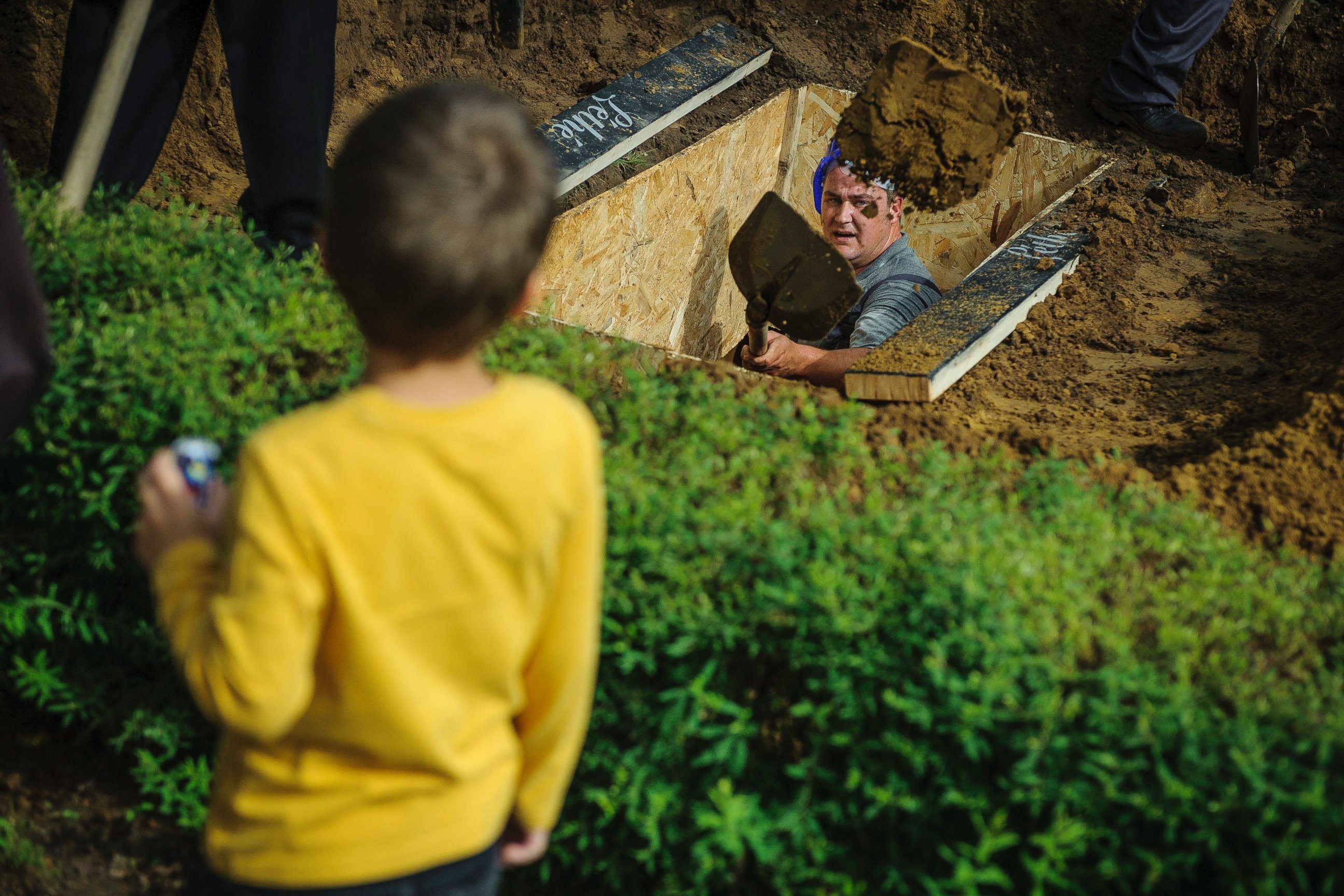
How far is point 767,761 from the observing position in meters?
1.86

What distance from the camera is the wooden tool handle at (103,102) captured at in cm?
279

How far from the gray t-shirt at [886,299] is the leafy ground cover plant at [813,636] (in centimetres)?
180

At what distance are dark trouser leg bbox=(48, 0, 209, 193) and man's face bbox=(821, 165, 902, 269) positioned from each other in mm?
2581

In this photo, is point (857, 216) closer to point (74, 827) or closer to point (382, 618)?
point (74, 827)

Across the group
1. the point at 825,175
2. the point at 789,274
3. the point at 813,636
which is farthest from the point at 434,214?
the point at 825,175

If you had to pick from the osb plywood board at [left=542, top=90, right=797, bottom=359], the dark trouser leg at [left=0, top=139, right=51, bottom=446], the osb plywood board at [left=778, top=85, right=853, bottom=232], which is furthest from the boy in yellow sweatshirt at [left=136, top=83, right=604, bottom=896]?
the osb plywood board at [left=778, top=85, right=853, bottom=232]

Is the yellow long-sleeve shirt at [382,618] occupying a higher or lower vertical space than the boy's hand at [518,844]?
higher

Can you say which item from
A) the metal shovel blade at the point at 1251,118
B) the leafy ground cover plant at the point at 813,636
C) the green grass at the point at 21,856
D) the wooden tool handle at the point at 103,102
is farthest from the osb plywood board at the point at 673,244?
the green grass at the point at 21,856

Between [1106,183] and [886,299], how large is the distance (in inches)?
43.7

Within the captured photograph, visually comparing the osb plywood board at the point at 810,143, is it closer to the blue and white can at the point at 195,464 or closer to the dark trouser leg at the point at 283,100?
the dark trouser leg at the point at 283,100

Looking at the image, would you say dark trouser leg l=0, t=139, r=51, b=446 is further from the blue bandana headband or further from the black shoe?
the black shoe

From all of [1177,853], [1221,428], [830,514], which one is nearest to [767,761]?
[830,514]

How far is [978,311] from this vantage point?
336 cm

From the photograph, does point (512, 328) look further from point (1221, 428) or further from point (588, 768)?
point (1221, 428)
